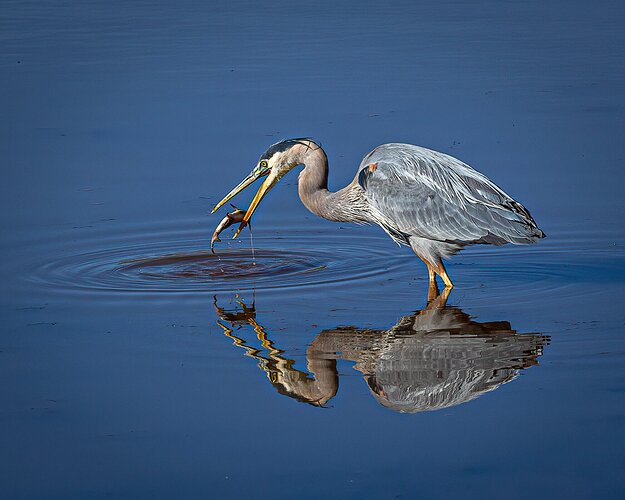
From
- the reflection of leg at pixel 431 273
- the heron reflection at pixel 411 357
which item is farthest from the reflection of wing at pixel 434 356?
the reflection of leg at pixel 431 273

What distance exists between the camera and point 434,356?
7117 millimetres

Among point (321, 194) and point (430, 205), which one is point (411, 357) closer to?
point (430, 205)

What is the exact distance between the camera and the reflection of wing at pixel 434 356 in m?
6.45

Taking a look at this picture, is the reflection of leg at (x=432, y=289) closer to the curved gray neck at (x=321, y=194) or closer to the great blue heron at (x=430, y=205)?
the great blue heron at (x=430, y=205)

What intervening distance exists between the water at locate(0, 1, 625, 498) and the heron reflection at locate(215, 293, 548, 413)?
2 centimetres

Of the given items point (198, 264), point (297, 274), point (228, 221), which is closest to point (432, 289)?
point (297, 274)

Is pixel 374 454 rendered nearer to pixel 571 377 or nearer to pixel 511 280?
pixel 571 377

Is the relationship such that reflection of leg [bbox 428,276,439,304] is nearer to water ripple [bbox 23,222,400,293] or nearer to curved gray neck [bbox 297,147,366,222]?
water ripple [bbox 23,222,400,293]

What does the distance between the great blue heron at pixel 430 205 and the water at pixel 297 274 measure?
325mm

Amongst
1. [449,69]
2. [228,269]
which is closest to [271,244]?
[228,269]

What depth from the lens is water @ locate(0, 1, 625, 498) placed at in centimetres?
566

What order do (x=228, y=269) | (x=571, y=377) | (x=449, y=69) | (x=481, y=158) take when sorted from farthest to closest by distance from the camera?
(x=449, y=69) < (x=481, y=158) < (x=228, y=269) < (x=571, y=377)

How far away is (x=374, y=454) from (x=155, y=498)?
3.59 ft

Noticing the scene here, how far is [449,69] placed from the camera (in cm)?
1469
